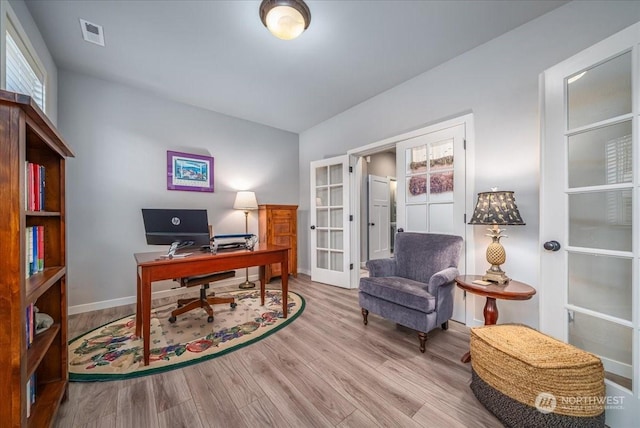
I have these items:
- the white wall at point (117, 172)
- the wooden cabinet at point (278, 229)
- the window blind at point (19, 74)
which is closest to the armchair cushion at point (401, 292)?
the wooden cabinet at point (278, 229)

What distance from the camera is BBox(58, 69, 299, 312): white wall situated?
8.51 ft

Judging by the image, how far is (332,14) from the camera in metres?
1.84

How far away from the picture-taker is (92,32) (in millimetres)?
2014

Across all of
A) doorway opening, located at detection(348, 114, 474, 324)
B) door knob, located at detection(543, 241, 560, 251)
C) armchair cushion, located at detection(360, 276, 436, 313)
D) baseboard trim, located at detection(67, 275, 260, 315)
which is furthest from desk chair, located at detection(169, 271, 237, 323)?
door knob, located at detection(543, 241, 560, 251)

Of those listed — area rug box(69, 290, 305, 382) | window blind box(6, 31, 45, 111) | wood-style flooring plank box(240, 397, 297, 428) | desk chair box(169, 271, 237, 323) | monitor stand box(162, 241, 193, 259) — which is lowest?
wood-style flooring plank box(240, 397, 297, 428)

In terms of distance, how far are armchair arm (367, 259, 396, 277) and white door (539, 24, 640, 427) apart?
1.19m

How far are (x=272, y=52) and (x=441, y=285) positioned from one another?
8.64ft

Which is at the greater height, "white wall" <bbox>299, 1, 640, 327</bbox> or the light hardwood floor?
"white wall" <bbox>299, 1, 640, 327</bbox>

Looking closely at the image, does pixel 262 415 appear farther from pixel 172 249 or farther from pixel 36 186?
pixel 36 186

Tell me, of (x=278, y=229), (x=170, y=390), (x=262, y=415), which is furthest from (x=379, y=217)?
(x=170, y=390)

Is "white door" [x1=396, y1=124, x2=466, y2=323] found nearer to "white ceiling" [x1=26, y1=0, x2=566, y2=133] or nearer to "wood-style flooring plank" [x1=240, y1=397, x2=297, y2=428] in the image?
"white ceiling" [x1=26, y1=0, x2=566, y2=133]

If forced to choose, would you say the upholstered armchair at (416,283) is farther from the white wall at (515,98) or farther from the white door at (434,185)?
the white wall at (515,98)

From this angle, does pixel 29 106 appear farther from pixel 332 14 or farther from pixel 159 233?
pixel 332 14

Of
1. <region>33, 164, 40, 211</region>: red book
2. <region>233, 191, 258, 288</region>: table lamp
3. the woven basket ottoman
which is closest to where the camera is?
the woven basket ottoman
